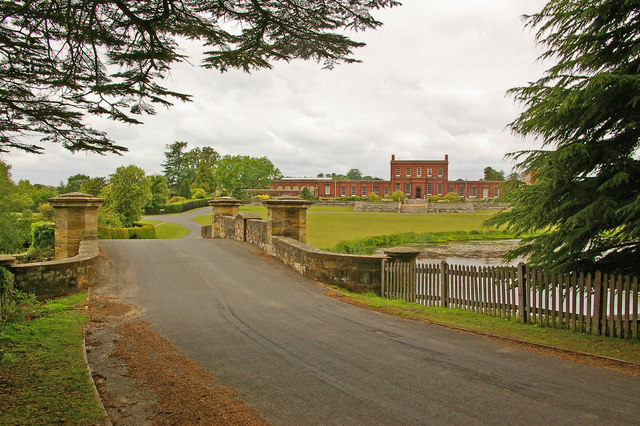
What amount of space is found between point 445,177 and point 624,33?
8149 centimetres

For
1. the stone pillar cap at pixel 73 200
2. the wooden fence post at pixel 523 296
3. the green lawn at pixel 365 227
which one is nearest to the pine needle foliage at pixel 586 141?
the wooden fence post at pixel 523 296

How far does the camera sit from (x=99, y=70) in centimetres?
626

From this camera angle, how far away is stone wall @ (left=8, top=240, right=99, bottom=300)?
29.6 ft

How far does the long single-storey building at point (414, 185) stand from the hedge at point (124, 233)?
5580cm

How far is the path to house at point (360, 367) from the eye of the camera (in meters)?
4.37

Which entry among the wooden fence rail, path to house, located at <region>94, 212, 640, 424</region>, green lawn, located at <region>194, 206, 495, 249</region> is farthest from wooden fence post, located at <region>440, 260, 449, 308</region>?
green lawn, located at <region>194, 206, 495, 249</region>

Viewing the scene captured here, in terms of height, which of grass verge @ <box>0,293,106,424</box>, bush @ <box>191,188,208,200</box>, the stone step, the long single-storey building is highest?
the long single-storey building

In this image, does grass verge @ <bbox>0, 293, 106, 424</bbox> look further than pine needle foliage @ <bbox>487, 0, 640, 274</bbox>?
No

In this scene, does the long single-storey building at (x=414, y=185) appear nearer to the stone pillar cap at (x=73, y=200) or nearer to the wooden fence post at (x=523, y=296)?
the stone pillar cap at (x=73, y=200)

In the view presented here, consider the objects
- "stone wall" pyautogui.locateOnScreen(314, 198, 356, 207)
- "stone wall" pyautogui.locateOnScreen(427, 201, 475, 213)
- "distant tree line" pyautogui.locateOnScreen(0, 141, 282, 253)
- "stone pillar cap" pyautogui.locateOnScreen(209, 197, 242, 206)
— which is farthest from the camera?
"stone wall" pyautogui.locateOnScreen(314, 198, 356, 207)

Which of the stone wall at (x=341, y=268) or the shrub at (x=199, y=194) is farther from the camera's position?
the shrub at (x=199, y=194)

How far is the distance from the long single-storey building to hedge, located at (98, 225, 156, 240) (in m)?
55.8

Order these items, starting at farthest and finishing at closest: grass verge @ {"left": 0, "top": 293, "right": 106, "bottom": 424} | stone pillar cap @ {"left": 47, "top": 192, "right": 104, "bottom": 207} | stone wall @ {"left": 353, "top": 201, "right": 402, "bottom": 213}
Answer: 1. stone wall @ {"left": 353, "top": 201, "right": 402, "bottom": 213}
2. stone pillar cap @ {"left": 47, "top": 192, "right": 104, "bottom": 207}
3. grass verge @ {"left": 0, "top": 293, "right": 106, "bottom": 424}

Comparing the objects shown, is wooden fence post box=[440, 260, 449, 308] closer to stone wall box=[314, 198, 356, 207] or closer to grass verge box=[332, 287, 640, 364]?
grass verge box=[332, 287, 640, 364]
